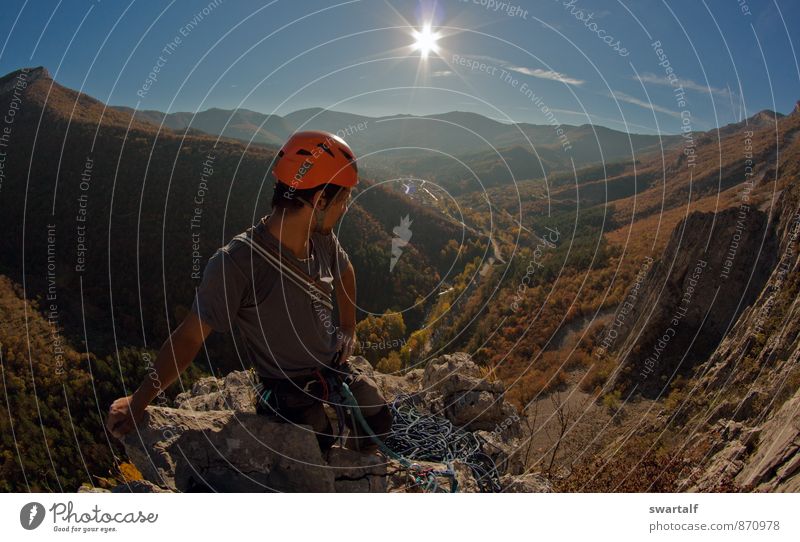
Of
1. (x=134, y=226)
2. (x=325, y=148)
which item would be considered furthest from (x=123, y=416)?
(x=134, y=226)

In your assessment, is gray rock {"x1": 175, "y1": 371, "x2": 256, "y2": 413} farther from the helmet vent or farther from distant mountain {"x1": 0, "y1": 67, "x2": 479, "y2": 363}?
distant mountain {"x1": 0, "y1": 67, "x2": 479, "y2": 363}

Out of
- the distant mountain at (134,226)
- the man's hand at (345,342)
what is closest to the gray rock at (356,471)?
the man's hand at (345,342)

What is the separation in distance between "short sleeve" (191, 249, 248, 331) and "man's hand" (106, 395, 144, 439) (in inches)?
26.9

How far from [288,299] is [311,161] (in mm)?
871

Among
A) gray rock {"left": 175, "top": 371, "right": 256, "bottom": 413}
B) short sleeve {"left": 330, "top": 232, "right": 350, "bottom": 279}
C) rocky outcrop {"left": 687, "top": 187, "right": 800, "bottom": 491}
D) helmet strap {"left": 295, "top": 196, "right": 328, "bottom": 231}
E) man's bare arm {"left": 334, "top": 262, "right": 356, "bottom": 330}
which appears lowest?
gray rock {"left": 175, "top": 371, "right": 256, "bottom": 413}

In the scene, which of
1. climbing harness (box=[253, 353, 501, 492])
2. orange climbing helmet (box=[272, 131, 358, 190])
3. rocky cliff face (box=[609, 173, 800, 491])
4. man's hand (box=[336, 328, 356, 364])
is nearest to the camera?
orange climbing helmet (box=[272, 131, 358, 190])

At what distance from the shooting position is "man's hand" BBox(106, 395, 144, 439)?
2.51 m

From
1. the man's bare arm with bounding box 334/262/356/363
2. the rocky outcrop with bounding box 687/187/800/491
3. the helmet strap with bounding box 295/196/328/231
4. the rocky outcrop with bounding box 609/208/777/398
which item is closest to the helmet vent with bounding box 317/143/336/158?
the helmet strap with bounding box 295/196/328/231

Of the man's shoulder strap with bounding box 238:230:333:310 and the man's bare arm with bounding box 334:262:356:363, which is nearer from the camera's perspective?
the man's shoulder strap with bounding box 238:230:333:310

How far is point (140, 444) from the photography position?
2746mm

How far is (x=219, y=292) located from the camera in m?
2.39
